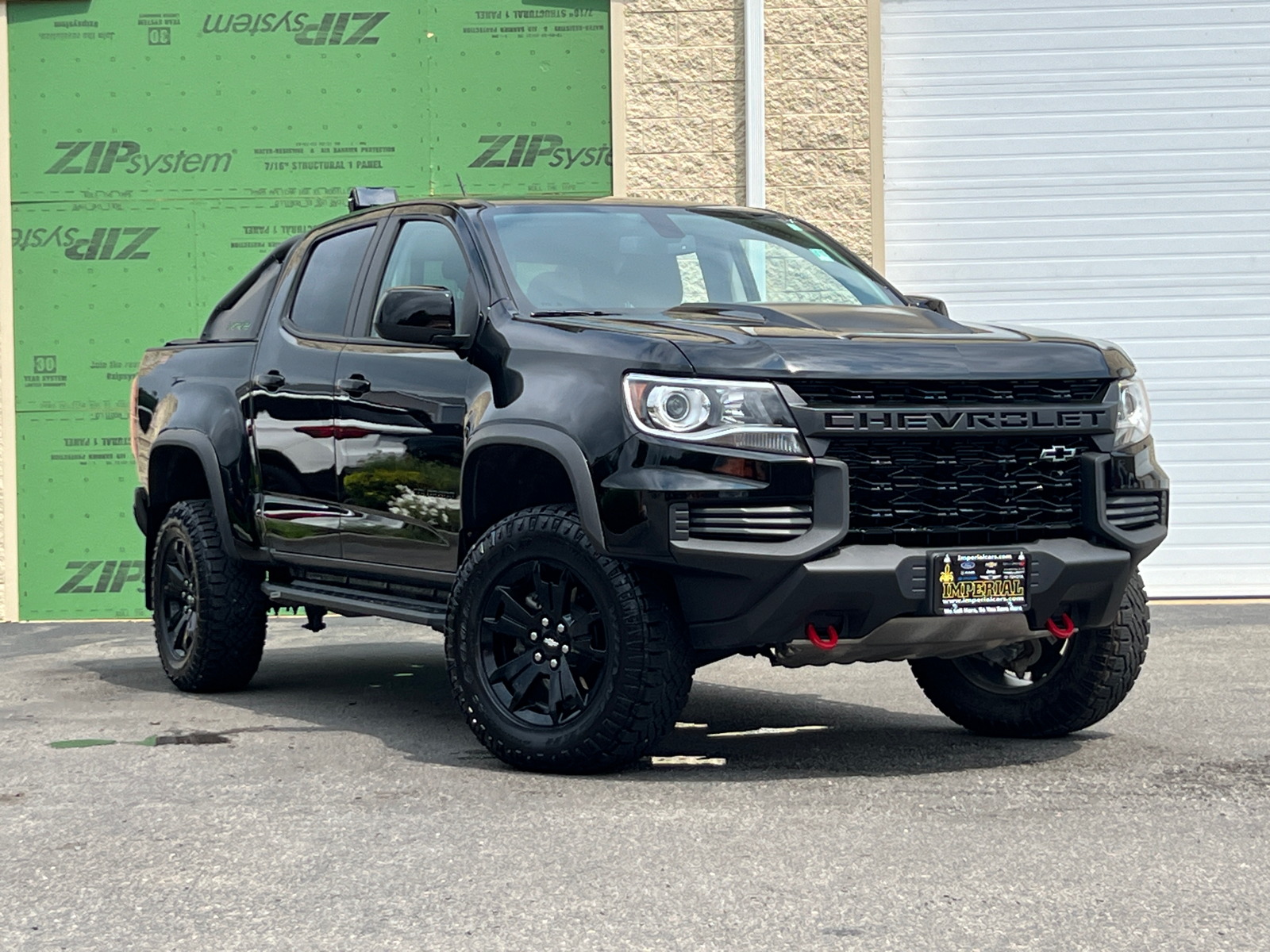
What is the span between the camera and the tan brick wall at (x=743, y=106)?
498 inches

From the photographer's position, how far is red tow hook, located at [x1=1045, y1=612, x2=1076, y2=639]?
579 centimetres

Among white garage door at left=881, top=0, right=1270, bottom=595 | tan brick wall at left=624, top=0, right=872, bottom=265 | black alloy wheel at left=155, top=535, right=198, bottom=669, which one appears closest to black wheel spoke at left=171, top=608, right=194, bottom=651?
black alloy wheel at left=155, top=535, right=198, bottom=669

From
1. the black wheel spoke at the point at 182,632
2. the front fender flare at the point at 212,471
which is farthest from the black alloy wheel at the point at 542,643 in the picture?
the black wheel spoke at the point at 182,632

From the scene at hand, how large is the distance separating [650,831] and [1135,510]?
203 centimetres

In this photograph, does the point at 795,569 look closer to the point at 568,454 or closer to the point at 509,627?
the point at 568,454

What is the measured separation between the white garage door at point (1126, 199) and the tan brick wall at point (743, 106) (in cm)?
33

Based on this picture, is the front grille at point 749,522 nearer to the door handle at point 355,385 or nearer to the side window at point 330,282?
the door handle at point 355,385

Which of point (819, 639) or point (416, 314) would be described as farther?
point (416, 314)

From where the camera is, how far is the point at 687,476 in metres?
5.38

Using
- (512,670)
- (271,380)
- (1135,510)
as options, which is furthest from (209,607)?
(1135,510)

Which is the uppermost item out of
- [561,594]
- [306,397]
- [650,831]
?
[306,397]

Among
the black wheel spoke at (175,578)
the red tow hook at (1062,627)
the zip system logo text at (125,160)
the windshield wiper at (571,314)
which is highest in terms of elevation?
the zip system logo text at (125,160)

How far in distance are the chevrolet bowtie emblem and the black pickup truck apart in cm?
2

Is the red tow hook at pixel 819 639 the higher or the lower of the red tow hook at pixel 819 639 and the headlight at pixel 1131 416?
the lower
